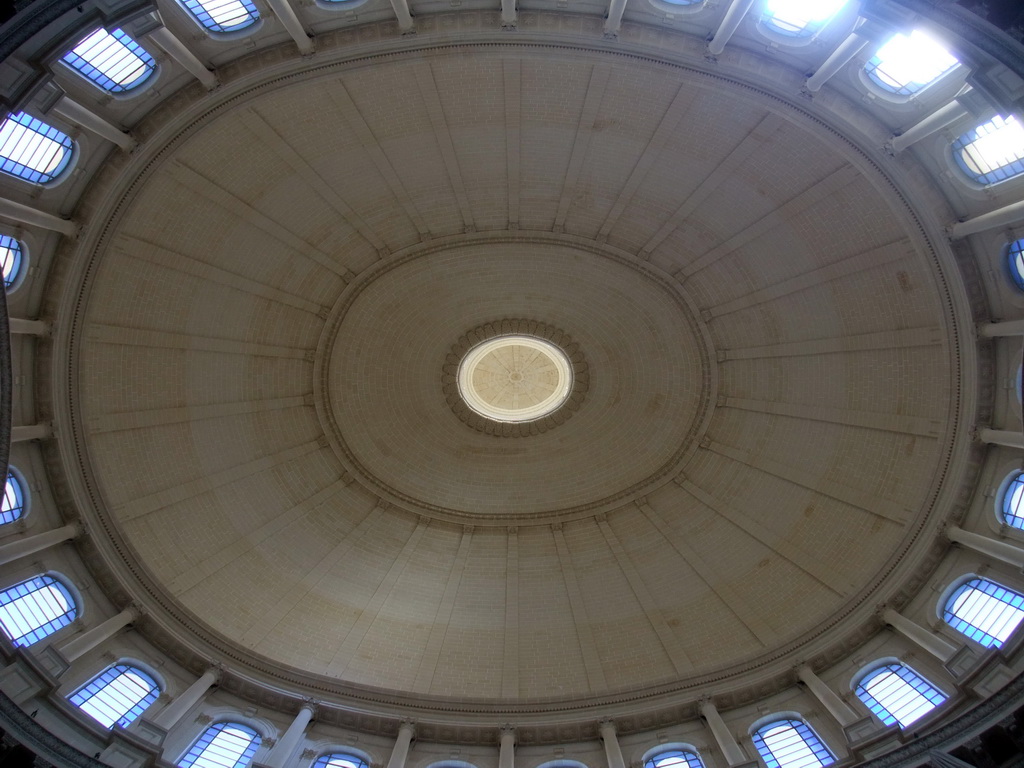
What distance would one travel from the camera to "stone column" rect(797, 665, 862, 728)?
68.4 ft

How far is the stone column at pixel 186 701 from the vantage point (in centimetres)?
2075

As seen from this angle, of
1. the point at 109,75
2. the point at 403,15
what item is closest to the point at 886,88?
the point at 403,15

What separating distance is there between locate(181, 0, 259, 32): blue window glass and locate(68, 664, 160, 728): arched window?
60.2ft

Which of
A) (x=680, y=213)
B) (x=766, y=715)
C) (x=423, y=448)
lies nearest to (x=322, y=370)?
(x=423, y=448)

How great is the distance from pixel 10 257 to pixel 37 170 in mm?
2502

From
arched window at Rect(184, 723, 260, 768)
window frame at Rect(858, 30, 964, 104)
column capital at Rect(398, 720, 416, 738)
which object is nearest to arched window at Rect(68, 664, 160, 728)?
arched window at Rect(184, 723, 260, 768)

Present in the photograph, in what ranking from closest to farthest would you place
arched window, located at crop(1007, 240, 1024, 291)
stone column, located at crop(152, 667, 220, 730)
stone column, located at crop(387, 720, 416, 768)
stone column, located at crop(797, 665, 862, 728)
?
arched window, located at crop(1007, 240, 1024, 291) → stone column, located at crop(152, 667, 220, 730) → stone column, located at crop(797, 665, 862, 728) → stone column, located at crop(387, 720, 416, 768)

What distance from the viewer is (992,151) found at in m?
20.0

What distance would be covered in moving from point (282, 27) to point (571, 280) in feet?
50.3

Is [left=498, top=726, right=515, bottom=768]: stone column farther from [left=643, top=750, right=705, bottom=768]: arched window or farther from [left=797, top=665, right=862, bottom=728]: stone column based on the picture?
[left=797, top=665, right=862, bottom=728]: stone column

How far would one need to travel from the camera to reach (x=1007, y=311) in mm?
21688

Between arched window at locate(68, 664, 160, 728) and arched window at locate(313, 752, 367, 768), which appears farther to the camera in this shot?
arched window at locate(313, 752, 367, 768)

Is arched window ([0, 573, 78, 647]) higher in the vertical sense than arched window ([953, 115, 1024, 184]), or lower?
lower

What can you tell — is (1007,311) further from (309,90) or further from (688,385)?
(309,90)
